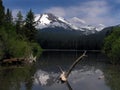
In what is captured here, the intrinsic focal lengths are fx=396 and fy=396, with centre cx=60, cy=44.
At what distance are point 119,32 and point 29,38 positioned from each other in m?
30.7

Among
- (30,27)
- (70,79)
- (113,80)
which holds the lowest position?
(70,79)

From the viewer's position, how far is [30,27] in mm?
130375

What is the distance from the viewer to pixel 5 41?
80.9m

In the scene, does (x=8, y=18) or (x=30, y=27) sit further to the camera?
(x=30, y=27)

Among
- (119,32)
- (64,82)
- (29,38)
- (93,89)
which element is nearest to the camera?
(93,89)

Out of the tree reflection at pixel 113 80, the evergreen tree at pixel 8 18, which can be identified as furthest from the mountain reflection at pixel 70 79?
the evergreen tree at pixel 8 18

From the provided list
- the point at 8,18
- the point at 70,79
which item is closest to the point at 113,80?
the point at 70,79

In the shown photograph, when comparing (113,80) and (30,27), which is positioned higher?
(30,27)

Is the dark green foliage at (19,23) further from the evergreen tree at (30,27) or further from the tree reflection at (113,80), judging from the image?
the tree reflection at (113,80)

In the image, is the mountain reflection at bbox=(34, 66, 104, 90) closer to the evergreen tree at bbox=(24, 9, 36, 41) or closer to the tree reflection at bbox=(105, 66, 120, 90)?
the tree reflection at bbox=(105, 66, 120, 90)

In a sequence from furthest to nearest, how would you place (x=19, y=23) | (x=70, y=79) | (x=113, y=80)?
(x=19, y=23)
(x=70, y=79)
(x=113, y=80)

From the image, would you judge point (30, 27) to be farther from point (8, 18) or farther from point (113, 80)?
point (113, 80)

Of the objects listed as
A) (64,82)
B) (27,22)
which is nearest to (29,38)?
(27,22)

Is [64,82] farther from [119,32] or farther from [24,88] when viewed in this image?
[119,32]
